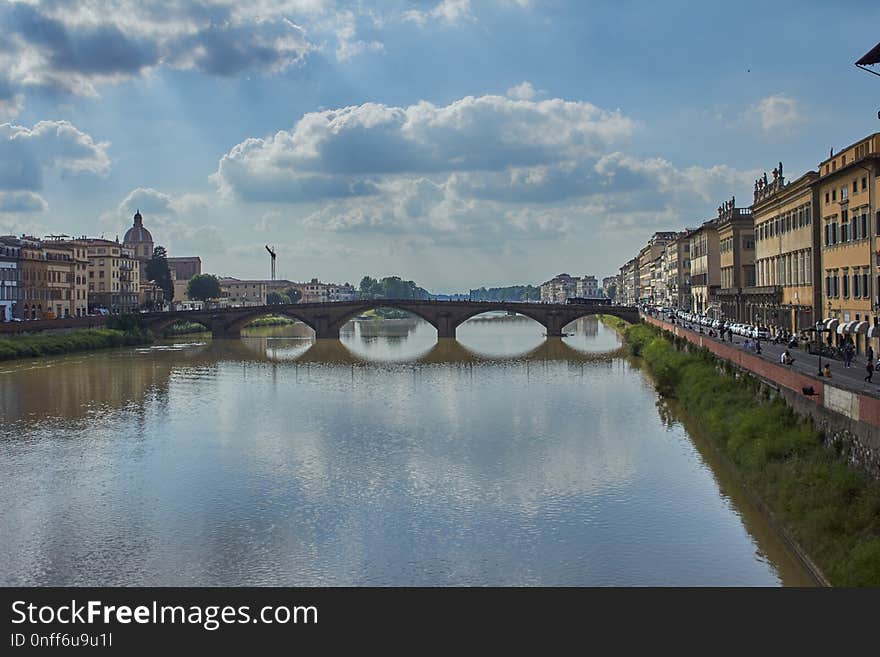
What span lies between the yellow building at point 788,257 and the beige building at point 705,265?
1462 cm

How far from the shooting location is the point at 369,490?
2605cm

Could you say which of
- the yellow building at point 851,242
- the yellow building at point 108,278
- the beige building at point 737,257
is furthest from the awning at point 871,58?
the yellow building at point 108,278

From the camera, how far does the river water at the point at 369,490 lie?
1964 cm

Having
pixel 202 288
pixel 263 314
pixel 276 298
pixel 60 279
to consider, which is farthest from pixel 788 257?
pixel 276 298

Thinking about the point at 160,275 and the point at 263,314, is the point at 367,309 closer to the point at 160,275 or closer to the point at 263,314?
the point at 263,314

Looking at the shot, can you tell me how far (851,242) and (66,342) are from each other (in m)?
58.2

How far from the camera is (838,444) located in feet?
68.8

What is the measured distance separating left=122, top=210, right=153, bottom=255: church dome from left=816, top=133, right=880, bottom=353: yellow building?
476ft

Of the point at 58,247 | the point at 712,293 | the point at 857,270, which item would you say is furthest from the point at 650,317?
the point at 58,247

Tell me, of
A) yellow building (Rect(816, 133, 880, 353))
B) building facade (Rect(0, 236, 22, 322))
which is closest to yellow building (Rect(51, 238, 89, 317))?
building facade (Rect(0, 236, 22, 322))

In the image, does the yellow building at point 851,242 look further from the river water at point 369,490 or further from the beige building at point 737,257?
the beige building at point 737,257

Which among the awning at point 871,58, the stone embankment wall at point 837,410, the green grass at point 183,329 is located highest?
the awning at point 871,58
